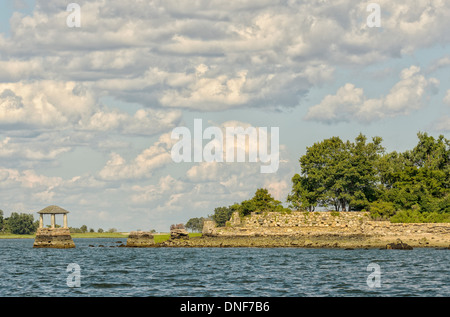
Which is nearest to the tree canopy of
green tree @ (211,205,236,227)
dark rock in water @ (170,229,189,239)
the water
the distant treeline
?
the distant treeline

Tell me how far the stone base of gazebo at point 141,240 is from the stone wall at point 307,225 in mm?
9931

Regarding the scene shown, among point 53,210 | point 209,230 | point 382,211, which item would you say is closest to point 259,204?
point 209,230

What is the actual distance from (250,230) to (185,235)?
13.7 m

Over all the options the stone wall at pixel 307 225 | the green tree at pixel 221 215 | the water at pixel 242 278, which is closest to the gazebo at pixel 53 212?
the stone wall at pixel 307 225

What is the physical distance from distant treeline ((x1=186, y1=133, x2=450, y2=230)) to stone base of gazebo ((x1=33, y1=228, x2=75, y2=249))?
25959 millimetres

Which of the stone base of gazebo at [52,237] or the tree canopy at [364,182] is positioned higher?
the tree canopy at [364,182]

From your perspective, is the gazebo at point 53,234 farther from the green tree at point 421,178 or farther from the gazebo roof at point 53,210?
the green tree at point 421,178

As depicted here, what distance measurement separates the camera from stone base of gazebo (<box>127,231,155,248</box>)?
108175mm

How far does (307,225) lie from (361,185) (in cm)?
962

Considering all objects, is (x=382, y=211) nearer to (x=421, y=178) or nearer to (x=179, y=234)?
(x=421, y=178)

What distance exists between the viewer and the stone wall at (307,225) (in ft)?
297

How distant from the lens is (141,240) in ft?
360

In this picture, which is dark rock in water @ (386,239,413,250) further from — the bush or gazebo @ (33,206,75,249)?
gazebo @ (33,206,75,249)
